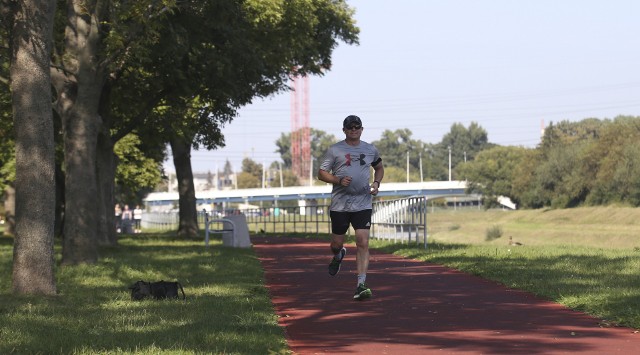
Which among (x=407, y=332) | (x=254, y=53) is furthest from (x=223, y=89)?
(x=407, y=332)

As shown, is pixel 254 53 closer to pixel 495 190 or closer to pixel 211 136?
pixel 211 136

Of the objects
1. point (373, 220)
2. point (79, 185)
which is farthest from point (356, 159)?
point (373, 220)

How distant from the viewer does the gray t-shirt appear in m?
13.8

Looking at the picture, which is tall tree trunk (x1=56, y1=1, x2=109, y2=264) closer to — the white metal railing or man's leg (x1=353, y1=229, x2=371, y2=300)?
the white metal railing

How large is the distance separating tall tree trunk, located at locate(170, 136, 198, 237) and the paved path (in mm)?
28502

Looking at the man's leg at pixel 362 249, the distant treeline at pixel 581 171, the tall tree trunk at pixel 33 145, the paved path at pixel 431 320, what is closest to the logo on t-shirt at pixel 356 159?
the man's leg at pixel 362 249

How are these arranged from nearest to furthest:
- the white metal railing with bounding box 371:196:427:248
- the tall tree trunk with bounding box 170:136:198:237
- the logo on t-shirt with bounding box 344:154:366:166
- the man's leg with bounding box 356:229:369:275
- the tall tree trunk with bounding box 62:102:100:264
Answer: the logo on t-shirt with bounding box 344:154:366:166, the man's leg with bounding box 356:229:369:275, the tall tree trunk with bounding box 62:102:100:264, the white metal railing with bounding box 371:196:427:248, the tall tree trunk with bounding box 170:136:198:237

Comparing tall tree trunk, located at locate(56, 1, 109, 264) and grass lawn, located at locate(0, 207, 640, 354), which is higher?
tall tree trunk, located at locate(56, 1, 109, 264)

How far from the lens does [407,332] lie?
35.2 feet

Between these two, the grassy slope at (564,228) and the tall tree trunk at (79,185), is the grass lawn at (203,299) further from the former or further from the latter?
the grassy slope at (564,228)

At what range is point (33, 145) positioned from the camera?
50.4 feet

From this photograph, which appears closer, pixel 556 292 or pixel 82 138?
pixel 556 292

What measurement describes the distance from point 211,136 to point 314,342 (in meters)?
30.3

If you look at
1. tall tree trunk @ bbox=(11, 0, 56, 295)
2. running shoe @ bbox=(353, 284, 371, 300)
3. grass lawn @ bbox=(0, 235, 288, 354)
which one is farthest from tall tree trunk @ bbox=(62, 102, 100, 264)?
running shoe @ bbox=(353, 284, 371, 300)
